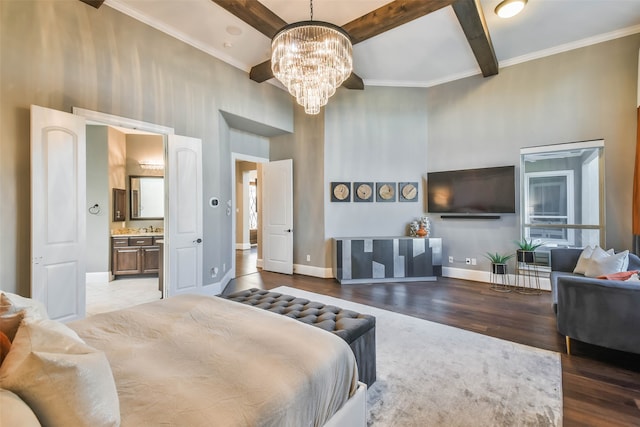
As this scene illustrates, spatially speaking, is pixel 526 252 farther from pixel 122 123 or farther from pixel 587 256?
pixel 122 123

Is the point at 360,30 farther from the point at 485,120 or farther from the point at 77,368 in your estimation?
the point at 77,368

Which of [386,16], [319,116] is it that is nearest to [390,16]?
[386,16]

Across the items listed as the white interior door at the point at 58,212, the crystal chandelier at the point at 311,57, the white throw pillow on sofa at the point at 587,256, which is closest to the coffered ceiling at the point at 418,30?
the crystal chandelier at the point at 311,57

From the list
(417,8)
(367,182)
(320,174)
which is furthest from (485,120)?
(320,174)

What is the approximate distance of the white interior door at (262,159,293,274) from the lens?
5938 millimetres

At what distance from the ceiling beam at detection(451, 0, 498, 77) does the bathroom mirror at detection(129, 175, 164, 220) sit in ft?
19.6

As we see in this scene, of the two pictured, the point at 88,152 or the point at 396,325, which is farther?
the point at 88,152

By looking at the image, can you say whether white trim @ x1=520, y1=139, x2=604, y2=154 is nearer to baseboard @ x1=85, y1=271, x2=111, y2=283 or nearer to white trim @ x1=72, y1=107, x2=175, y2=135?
white trim @ x1=72, y1=107, x2=175, y2=135

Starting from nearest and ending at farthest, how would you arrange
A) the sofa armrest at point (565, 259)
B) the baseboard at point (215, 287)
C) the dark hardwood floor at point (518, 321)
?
the dark hardwood floor at point (518, 321) < the sofa armrest at point (565, 259) < the baseboard at point (215, 287)

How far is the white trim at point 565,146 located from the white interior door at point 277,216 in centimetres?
426

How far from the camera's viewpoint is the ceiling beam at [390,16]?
3145 millimetres

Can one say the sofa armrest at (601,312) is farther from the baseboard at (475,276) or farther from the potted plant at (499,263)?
the baseboard at (475,276)

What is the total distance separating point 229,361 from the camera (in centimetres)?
127

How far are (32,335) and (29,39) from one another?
11.0 ft
